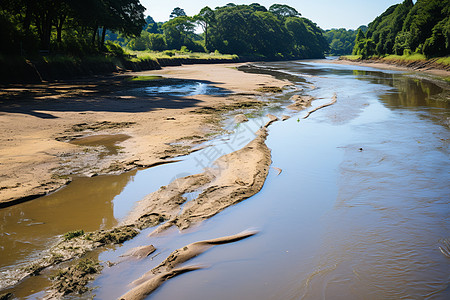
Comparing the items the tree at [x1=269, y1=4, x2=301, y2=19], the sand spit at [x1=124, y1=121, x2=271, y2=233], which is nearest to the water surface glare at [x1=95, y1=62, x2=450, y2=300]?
the sand spit at [x1=124, y1=121, x2=271, y2=233]

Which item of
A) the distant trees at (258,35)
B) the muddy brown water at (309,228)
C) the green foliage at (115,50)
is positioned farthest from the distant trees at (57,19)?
the distant trees at (258,35)

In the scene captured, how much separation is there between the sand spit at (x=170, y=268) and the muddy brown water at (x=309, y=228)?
91 millimetres

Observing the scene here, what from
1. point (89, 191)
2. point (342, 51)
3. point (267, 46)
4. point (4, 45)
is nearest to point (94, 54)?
point (4, 45)

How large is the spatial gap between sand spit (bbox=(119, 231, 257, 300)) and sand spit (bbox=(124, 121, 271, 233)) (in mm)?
642

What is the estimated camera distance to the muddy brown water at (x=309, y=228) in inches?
159

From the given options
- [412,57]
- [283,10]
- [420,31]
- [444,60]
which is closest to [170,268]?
[444,60]

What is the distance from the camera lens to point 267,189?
23.4 ft

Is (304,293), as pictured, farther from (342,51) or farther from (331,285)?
(342,51)

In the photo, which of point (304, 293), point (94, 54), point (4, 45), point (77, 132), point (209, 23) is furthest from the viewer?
point (209, 23)

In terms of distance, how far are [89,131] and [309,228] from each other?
8.18m

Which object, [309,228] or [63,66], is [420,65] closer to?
[63,66]

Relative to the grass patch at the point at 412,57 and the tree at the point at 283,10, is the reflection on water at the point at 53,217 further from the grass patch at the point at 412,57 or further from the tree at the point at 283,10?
the tree at the point at 283,10

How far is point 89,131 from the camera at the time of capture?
1105cm

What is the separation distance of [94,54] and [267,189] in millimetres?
34351
